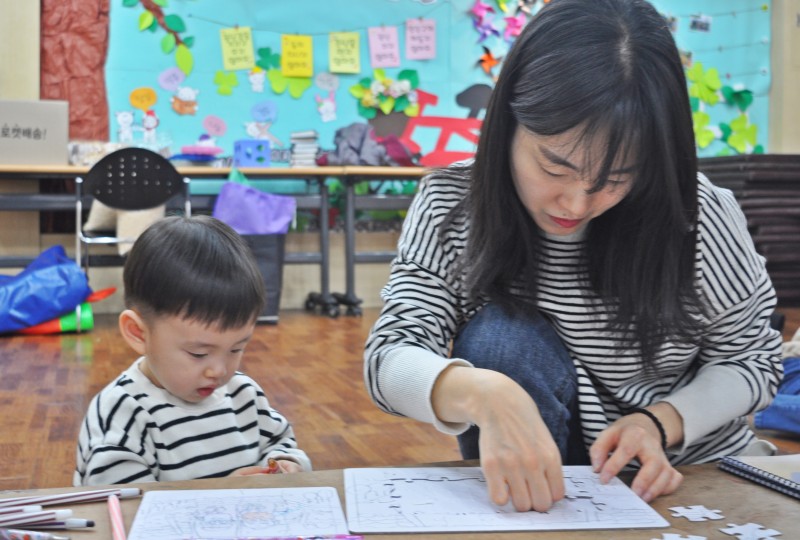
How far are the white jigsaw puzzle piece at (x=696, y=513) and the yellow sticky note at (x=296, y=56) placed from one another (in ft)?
14.5

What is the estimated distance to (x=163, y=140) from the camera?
4820 mm

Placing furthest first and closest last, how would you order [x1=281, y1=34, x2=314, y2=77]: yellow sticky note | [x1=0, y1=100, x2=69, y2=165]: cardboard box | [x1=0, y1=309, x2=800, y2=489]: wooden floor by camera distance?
[x1=281, y1=34, x2=314, y2=77]: yellow sticky note, [x1=0, y1=100, x2=69, y2=165]: cardboard box, [x1=0, y1=309, x2=800, y2=489]: wooden floor

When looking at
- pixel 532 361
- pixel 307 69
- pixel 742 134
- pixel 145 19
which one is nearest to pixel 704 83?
pixel 742 134

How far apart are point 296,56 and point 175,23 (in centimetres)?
66

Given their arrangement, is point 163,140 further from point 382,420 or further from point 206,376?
point 206,376

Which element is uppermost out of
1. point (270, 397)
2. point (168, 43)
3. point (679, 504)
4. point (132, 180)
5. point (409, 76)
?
point (168, 43)

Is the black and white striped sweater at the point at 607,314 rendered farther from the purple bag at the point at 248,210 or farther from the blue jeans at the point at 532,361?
the purple bag at the point at 248,210

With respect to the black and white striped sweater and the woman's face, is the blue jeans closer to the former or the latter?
the black and white striped sweater

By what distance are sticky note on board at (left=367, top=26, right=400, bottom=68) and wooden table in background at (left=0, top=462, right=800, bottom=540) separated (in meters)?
4.40

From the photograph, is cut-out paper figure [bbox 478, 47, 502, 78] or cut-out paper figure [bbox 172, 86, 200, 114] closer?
cut-out paper figure [bbox 172, 86, 200, 114]

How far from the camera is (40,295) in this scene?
3.86 metres

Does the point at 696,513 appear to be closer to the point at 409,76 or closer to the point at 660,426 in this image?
the point at 660,426

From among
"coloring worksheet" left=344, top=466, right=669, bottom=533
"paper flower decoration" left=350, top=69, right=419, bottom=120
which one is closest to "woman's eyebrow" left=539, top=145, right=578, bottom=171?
"coloring worksheet" left=344, top=466, right=669, bottom=533

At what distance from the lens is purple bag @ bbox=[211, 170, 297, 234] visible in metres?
4.33
